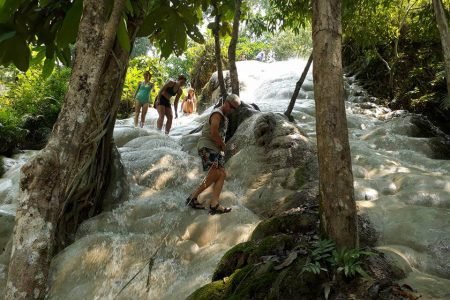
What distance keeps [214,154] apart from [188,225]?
916 mm

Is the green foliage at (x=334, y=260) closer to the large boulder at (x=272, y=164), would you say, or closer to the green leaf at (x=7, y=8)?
the large boulder at (x=272, y=164)

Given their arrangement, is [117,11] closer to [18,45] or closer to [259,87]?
[18,45]

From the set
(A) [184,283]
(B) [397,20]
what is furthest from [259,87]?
(A) [184,283]

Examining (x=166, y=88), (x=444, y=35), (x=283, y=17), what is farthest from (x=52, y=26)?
(x=283, y=17)

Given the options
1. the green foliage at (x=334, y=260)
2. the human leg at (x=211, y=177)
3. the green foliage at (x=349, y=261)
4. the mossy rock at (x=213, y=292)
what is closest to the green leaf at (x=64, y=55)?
the human leg at (x=211, y=177)

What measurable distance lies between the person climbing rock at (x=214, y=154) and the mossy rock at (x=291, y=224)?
117cm

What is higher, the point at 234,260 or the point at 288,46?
the point at 288,46

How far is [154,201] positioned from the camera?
18.6 ft

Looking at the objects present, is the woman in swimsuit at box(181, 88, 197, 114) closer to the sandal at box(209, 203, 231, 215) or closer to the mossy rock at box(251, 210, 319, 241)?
the sandal at box(209, 203, 231, 215)

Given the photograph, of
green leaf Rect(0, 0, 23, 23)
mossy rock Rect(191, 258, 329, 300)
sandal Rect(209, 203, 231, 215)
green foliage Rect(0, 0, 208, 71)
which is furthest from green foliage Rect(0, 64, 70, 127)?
mossy rock Rect(191, 258, 329, 300)

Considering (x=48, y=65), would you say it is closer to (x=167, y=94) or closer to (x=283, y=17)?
(x=167, y=94)

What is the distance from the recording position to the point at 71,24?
3102 mm

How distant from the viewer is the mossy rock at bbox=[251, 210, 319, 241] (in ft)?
12.6

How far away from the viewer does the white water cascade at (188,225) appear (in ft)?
12.6
